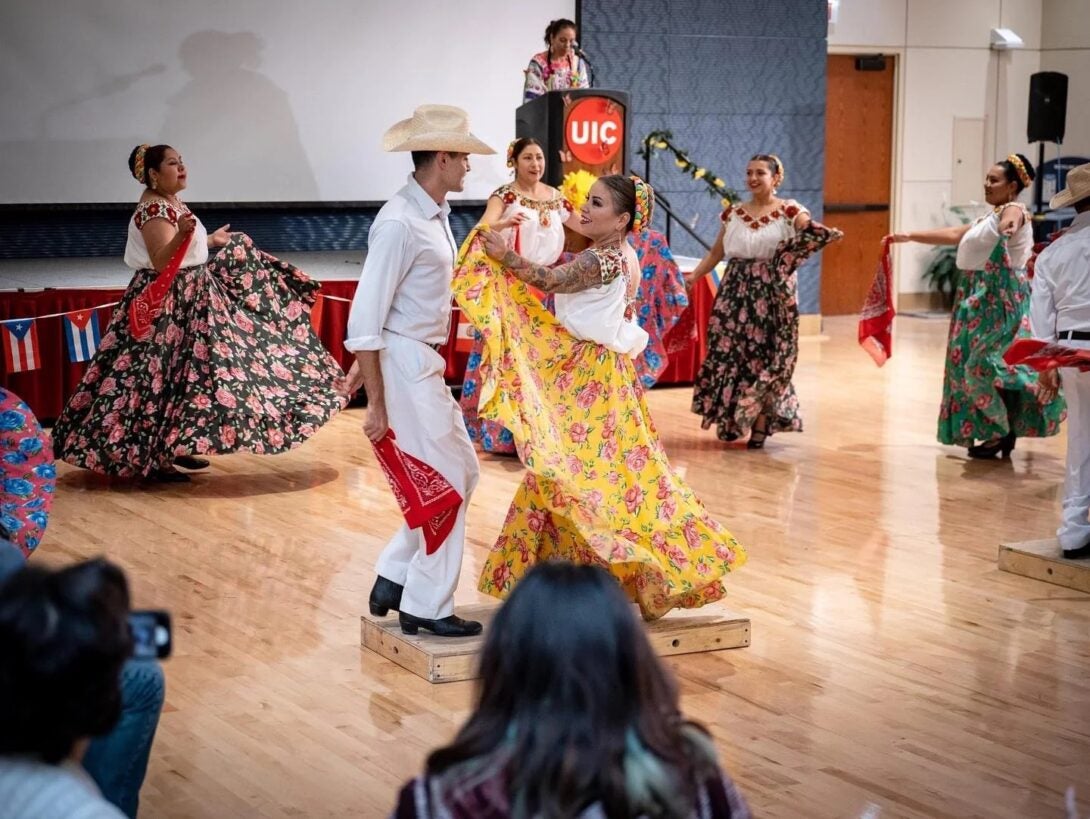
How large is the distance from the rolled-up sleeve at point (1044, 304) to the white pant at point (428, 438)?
2.02 metres

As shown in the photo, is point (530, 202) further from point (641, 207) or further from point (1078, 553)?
point (1078, 553)

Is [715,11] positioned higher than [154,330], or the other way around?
[715,11]

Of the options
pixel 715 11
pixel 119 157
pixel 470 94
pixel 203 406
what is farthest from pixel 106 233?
pixel 715 11

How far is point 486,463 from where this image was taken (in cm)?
700

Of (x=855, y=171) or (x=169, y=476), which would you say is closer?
(x=169, y=476)

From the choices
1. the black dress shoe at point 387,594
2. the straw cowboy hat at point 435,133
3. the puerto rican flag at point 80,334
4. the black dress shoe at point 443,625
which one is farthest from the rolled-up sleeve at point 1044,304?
the puerto rican flag at point 80,334

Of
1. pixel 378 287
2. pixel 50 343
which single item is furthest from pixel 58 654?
pixel 50 343

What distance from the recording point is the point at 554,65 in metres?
8.62

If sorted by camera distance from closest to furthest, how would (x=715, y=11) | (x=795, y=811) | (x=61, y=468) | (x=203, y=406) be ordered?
(x=795, y=811), (x=203, y=406), (x=61, y=468), (x=715, y=11)

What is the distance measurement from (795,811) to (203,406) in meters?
3.80

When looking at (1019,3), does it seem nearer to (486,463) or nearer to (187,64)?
(187,64)

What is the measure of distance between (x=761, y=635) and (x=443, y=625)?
930mm

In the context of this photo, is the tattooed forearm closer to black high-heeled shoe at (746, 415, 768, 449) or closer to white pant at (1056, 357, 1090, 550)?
white pant at (1056, 357, 1090, 550)

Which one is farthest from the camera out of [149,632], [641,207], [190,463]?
[190,463]
